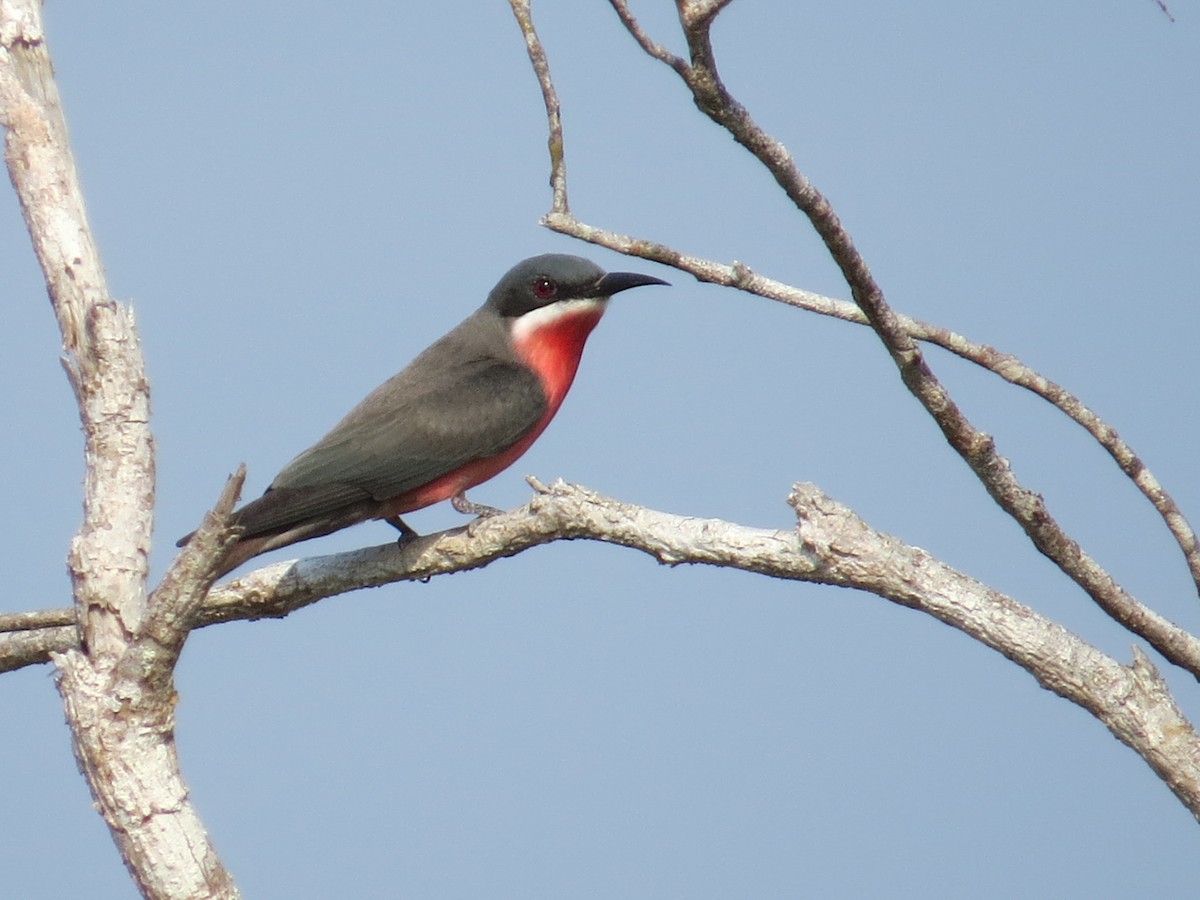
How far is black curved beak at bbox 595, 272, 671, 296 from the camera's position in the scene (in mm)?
6195

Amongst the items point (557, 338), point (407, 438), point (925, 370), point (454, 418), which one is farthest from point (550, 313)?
point (925, 370)

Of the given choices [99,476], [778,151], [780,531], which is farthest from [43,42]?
[780,531]

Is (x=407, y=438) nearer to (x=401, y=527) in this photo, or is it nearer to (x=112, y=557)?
(x=401, y=527)

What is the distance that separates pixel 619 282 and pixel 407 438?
116 cm

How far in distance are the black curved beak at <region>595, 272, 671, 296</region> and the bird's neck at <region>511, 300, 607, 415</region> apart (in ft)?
0.21

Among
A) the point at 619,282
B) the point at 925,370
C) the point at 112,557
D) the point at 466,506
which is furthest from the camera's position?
the point at 619,282

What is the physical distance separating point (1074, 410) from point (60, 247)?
277cm

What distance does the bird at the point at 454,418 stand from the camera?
215 inches

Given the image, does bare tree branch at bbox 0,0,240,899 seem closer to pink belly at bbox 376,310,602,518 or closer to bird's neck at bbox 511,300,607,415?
pink belly at bbox 376,310,602,518

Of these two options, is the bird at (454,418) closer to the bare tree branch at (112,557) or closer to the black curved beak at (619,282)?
the black curved beak at (619,282)

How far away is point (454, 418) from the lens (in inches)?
231

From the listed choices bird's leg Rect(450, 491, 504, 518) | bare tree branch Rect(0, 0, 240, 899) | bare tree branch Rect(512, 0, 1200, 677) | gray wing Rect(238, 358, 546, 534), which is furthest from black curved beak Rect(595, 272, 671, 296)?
bare tree branch Rect(0, 0, 240, 899)

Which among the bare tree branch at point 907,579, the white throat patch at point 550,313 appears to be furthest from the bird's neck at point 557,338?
the bare tree branch at point 907,579

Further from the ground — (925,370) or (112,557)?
(925,370)
